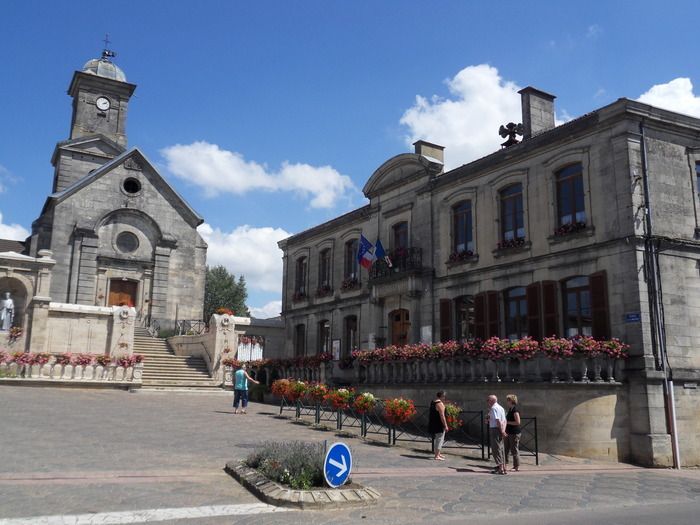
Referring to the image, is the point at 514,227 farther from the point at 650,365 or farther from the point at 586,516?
the point at 586,516

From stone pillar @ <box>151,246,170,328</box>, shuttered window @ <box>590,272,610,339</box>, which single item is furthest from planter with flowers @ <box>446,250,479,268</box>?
stone pillar @ <box>151,246,170,328</box>

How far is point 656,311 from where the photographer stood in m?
15.7

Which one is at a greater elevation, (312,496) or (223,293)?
(223,293)

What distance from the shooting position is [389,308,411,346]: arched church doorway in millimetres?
23422

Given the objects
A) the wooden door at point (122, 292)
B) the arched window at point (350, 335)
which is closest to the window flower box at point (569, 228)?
the arched window at point (350, 335)

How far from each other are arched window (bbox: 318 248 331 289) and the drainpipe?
15.1m

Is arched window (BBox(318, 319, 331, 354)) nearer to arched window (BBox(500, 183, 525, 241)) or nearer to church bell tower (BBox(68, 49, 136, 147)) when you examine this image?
arched window (BBox(500, 183, 525, 241))

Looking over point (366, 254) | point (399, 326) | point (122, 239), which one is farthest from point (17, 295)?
point (399, 326)

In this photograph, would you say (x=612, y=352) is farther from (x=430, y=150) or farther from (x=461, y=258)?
(x=430, y=150)

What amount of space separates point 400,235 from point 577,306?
8.69 m

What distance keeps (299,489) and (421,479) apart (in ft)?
9.85

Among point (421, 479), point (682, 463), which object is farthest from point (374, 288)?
point (421, 479)

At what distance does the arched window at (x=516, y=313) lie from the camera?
62.0 ft

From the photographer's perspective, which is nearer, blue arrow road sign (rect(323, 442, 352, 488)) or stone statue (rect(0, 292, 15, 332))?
blue arrow road sign (rect(323, 442, 352, 488))
